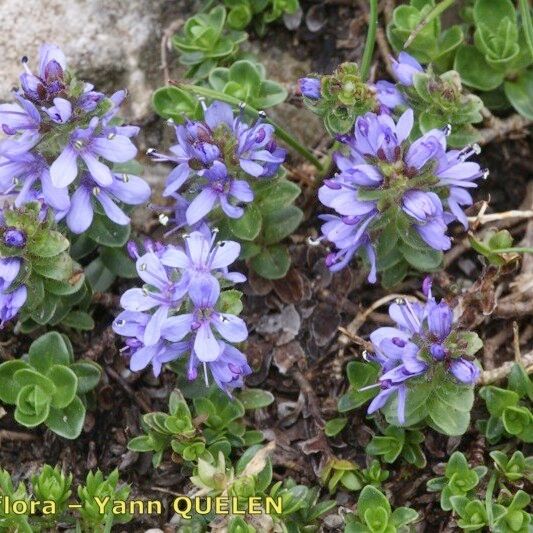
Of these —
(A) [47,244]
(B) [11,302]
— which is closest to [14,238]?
(A) [47,244]

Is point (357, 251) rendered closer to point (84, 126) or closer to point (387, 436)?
point (387, 436)

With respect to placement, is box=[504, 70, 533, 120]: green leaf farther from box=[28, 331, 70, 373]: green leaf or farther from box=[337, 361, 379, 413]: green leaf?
box=[28, 331, 70, 373]: green leaf

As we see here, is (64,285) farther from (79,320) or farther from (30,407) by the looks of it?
(30,407)

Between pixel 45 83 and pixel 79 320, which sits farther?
pixel 79 320

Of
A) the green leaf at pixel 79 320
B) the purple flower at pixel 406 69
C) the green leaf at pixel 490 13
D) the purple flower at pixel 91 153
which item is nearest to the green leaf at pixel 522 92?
the green leaf at pixel 490 13

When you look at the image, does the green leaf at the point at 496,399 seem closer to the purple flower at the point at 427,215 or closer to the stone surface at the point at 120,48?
the purple flower at the point at 427,215

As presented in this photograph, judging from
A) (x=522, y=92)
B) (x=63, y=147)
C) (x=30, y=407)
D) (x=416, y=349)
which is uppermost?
(x=63, y=147)

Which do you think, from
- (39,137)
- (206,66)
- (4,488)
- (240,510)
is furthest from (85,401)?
(206,66)
